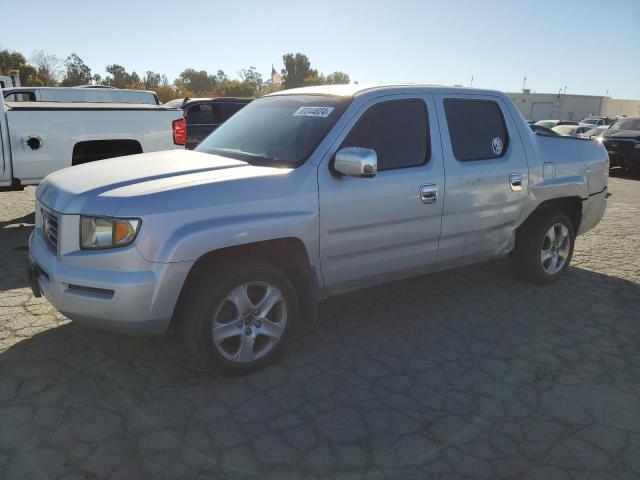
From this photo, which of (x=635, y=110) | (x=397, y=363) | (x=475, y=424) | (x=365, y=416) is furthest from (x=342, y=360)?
(x=635, y=110)

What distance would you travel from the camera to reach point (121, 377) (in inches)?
130

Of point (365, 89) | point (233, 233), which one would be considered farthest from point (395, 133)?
point (233, 233)

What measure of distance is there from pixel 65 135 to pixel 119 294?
15.3 ft

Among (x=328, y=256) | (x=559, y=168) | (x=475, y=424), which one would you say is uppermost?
(x=559, y=168)

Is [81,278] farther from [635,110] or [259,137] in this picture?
[635,110]

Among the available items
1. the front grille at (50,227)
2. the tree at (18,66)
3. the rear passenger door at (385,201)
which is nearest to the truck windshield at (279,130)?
the rear passenger door at (385,201)

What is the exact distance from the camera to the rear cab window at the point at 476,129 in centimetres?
424

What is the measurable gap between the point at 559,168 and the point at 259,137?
114 inches

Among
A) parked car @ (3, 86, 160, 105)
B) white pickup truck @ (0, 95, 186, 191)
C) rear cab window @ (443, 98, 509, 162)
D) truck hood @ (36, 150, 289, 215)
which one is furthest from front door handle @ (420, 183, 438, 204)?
parked car @ (3, 86, 160, 105)

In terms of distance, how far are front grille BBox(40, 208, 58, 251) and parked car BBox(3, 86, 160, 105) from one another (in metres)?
8.89

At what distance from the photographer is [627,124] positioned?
16.7 metres

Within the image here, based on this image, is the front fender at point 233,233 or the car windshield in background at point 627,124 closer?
the front fender at point 233,233

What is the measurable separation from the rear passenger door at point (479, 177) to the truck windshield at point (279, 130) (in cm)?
102

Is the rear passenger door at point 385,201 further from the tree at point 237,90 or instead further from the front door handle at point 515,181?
the tree at point 237,90
